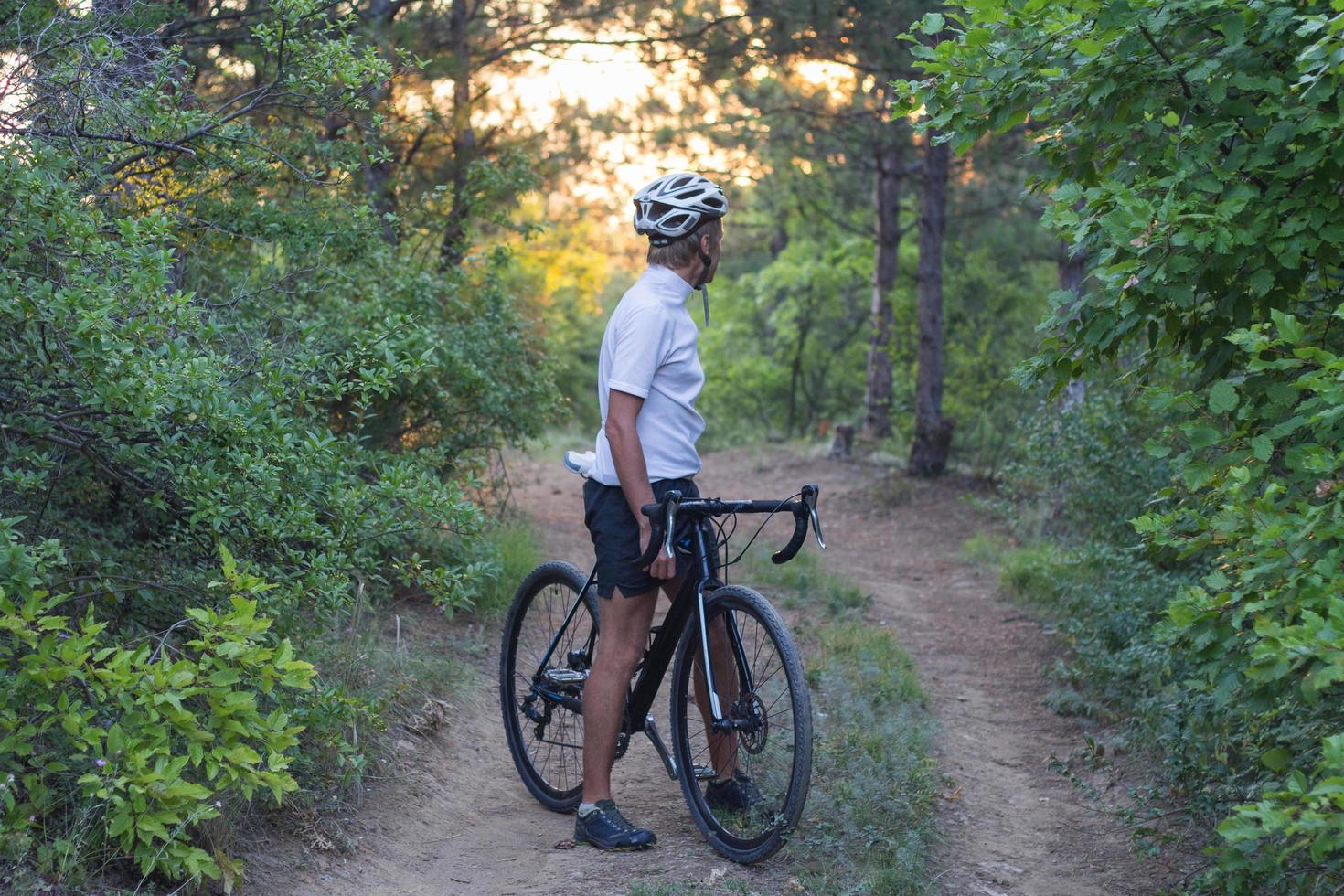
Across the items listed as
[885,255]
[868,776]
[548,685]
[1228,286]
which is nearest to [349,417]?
[548,685]

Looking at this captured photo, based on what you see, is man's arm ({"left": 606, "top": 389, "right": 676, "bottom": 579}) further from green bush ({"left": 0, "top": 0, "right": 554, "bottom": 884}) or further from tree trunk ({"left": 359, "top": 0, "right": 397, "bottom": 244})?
tree trunk ({"left": 359, "top": 0, "right": 397, "bottom": 244})

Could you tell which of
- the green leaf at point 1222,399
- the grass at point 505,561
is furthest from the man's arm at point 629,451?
the grass at point 505,561

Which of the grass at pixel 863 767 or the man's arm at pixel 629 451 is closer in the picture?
the man's arm at pixel 629 451

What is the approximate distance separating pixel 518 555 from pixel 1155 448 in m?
4.81

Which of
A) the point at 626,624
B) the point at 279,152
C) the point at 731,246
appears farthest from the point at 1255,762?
the point at 731,246

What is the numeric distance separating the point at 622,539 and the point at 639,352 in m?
0.64

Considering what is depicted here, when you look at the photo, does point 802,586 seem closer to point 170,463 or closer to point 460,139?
point 460,139

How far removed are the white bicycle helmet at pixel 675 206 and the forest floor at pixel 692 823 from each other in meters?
2.08

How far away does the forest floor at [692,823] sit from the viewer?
3941 millimetres

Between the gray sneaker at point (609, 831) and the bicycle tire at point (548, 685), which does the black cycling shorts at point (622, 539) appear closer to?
the bicycle tire at point (548, 685)

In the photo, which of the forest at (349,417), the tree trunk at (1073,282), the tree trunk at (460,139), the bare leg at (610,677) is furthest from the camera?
the tree trunk at (1073,282)

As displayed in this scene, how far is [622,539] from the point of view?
4.10 metres

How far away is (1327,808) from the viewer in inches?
100

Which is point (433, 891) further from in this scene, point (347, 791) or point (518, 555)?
point (518, 555)
